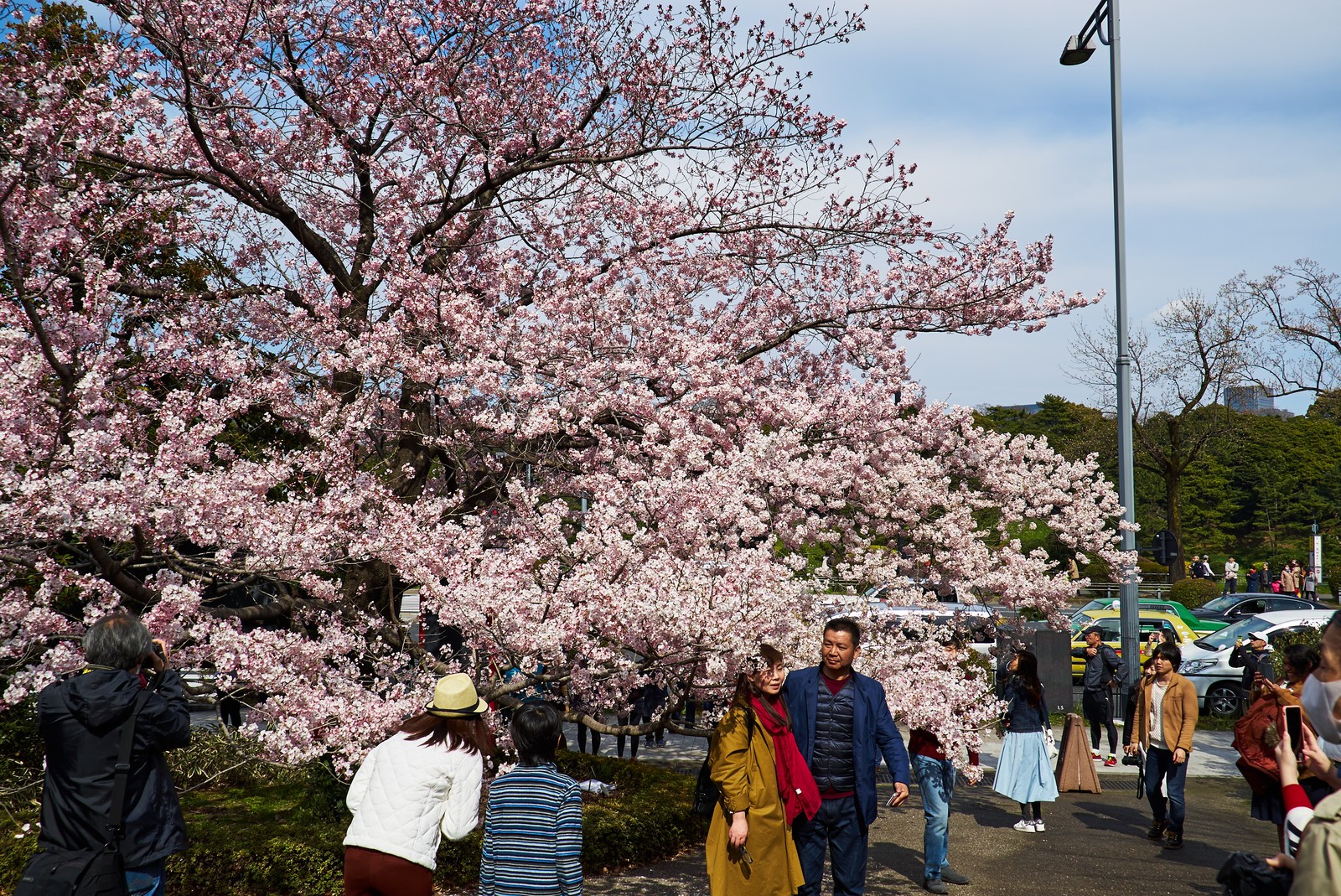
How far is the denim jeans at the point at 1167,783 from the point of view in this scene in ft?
27.2

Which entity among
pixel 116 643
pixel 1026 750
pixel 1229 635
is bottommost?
pixel 1026 750

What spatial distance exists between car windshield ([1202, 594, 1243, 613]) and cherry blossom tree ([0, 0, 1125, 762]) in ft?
56.8

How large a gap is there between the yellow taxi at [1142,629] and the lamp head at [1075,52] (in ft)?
31.5

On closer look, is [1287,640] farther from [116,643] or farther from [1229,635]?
[116,643]

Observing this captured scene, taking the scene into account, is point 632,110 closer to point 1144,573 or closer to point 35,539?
point 35,539

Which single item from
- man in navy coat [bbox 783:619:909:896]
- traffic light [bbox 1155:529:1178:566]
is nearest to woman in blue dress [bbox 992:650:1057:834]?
man in navy coat [bbox 783:619:909:896]

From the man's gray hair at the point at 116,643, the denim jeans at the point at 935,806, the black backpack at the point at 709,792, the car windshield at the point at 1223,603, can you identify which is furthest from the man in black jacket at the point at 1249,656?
the man's gray hair at the point at 116,643

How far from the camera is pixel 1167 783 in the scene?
826 cm

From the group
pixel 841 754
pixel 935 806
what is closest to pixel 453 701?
pixel 841 754

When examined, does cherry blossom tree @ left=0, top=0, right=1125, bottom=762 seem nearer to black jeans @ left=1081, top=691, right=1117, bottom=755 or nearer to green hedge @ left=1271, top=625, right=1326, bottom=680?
black jeans @ left=1081, top=691, right=1117, bottom=755

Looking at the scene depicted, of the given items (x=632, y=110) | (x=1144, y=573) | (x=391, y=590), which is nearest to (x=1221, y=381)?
(x=1144, y=573)

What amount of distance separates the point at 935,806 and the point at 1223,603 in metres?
21.7

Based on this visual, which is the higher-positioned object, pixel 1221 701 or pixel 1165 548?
pixel 1165 548

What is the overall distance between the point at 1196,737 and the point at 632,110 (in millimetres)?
12896
